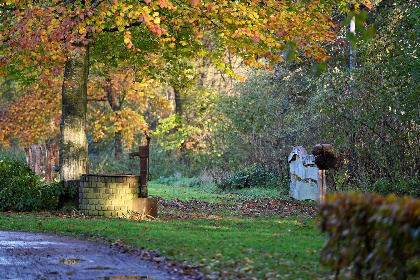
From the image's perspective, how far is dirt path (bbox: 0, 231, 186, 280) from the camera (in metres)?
8.08

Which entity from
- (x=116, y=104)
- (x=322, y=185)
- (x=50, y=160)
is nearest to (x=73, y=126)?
(x=322, y=185)

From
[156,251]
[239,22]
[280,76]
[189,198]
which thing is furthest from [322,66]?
[280,76]

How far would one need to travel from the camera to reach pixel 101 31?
16859mm

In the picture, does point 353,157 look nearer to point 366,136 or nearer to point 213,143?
point 366,136

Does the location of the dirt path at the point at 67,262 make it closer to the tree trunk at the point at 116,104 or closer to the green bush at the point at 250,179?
the green bush at the point at 250,179

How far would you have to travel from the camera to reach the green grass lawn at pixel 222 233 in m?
8.38

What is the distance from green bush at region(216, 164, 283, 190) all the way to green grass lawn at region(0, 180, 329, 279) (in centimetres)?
490

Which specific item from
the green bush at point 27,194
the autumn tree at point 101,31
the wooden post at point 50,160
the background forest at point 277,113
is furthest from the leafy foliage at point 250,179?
the green bush at point 27,194

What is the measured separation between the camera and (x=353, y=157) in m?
19.1

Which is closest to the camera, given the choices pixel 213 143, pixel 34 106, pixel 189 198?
pixel 189 198

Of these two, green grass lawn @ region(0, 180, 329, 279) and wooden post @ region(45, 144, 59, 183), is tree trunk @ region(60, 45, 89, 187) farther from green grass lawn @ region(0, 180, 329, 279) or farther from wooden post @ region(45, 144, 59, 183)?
wooden post @ region(45, 144, 59, 183)

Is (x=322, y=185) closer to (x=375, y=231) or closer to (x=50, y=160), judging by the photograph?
(x=375, y=231)

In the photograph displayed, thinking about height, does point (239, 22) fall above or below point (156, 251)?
above

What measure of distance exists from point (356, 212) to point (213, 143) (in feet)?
86.5
